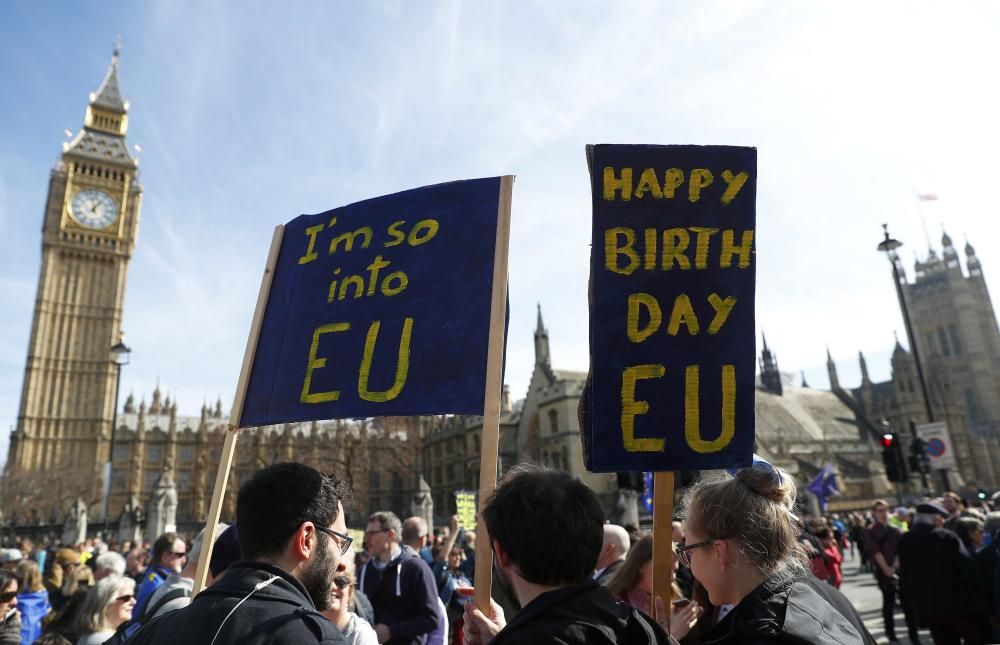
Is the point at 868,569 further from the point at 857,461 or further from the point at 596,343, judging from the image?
the point at 857,461

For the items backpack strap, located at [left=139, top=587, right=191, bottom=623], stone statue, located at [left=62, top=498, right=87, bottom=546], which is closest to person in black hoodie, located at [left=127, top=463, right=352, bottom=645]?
backpack strap, located at [left=139, top=587, right=191, bottom=623]

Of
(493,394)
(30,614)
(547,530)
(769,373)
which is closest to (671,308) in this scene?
(493,394)

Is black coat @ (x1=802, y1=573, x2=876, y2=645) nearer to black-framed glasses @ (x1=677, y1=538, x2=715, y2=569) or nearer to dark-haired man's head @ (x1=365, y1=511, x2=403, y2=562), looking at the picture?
black-framed glasses @ (x1=677, y1=538, x2=715, y2=569)

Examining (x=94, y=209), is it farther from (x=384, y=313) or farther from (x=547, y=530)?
(x=547, y=530)

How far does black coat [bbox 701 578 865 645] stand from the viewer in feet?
6.52

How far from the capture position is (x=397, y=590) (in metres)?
4.98

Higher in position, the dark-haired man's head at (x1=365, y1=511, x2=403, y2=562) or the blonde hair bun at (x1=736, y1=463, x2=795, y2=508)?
the blonde hair bun at (x1=736, y1=463, x2=795, y2=508)

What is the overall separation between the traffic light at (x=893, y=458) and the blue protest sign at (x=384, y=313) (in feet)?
50.5

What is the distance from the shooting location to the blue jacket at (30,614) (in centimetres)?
593

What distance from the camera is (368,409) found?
3559mm

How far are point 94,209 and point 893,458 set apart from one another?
Result: 8090 centimetres

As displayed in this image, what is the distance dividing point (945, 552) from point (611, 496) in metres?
36.1

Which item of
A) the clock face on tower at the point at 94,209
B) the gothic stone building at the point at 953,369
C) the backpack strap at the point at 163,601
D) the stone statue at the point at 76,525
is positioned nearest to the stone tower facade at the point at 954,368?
the gothic stone building at the point at 953,369

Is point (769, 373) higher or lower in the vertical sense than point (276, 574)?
higher
